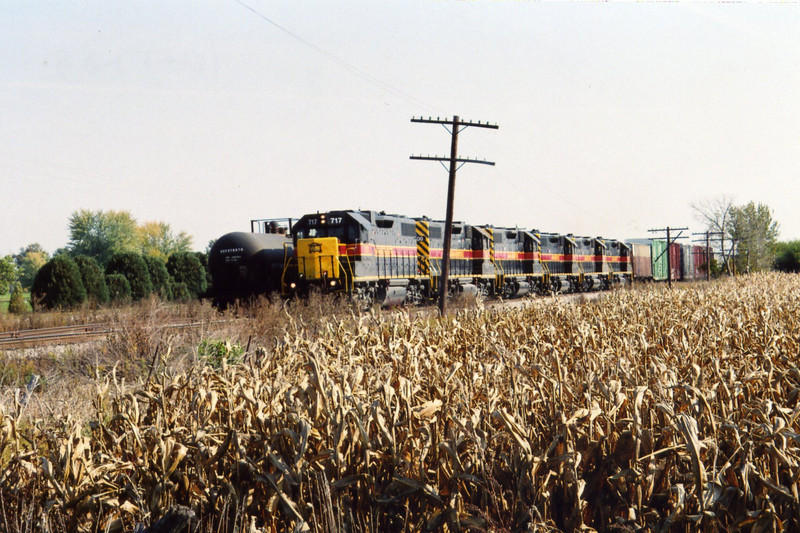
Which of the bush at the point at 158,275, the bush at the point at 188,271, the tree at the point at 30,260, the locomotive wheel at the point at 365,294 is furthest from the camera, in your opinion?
the tree at the point at 30,260

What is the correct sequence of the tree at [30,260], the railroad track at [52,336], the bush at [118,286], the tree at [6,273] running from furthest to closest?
the tree at [30,260]
the tree at [6,273]
the bush at [118,286]
the railroad track at [52,336]

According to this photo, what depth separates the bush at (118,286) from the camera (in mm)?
33875

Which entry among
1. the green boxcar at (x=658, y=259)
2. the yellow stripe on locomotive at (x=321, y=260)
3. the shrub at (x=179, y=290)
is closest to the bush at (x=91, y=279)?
the shrub at (x=179, y=290)

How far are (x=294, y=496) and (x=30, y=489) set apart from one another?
6.09ft

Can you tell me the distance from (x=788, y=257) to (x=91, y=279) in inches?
3488

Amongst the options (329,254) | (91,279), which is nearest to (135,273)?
(91,279)

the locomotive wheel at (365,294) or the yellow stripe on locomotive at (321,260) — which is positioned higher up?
the yellow stripe on locomotive at (321,260)

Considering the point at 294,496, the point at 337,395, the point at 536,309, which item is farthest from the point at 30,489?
the point at 536,309

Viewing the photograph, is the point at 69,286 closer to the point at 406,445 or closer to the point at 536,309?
the point at 536,309

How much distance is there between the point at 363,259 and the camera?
77.9ft

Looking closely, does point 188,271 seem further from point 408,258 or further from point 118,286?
point 408,258

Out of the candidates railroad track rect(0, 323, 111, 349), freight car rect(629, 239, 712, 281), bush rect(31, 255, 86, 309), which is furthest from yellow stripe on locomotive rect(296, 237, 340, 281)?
freight car rect(629, 239, 712, 281)

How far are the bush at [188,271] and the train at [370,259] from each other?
435 inches

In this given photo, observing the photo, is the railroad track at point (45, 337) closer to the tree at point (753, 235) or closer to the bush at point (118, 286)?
the bush at point (118, 286)
